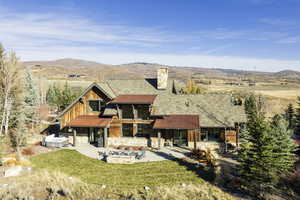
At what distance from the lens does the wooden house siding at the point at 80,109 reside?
101 ft

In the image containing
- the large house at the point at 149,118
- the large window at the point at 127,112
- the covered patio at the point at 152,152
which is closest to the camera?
the covered patio at the point at 152,152

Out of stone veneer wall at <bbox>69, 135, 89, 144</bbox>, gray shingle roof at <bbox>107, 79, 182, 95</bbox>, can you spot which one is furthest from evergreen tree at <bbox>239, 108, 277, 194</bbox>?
stone veneer wall at <bbox>69, 135, 89, 144</bbox>

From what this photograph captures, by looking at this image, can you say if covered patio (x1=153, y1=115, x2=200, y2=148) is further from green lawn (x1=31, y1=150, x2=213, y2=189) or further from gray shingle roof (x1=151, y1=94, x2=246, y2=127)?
green lawn (x1=31, y1=150, x2=213, y2=189)

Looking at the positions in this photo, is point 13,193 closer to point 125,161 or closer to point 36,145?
point 125,161

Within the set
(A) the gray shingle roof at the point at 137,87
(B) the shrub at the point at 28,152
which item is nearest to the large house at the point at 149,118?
(A) the gray shingle roof at the point at 137,87

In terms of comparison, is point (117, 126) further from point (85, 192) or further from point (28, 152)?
point (85, 192)

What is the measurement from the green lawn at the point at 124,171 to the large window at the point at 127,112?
767 centimetres

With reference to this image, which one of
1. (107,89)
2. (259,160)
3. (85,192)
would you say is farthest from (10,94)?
(259,160)

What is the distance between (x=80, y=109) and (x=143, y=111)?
913 centimetres

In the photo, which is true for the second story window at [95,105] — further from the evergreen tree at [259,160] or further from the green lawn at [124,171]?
the evergreen tree at [259,160]

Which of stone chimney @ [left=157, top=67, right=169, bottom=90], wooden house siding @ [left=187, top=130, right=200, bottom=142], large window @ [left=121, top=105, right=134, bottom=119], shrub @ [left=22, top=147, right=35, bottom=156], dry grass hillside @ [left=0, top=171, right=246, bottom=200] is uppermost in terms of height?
stone chimney @ [left=157, top=67, right=169, bottom=90]

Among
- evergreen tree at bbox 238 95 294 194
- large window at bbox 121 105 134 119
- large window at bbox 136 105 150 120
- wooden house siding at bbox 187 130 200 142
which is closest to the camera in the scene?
evergreen tree at bbox 238 95 294 194

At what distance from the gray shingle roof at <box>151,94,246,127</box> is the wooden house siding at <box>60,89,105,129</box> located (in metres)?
8.51

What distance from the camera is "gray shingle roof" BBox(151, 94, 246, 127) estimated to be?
28.1m
